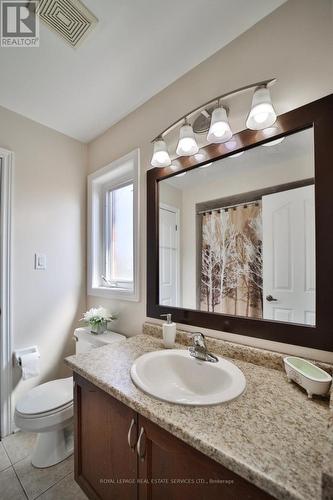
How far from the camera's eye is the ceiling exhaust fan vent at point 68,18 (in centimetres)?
94

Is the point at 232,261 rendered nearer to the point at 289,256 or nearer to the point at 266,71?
the point at 289,256

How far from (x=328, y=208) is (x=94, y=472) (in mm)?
1465

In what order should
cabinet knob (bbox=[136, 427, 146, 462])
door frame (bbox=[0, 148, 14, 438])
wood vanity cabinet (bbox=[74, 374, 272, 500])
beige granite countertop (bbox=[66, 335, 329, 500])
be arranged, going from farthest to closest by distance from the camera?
door frame (bbox=[0, 148, 14, 438]), cabinet knob (bbox=[136, 427, 146, 462]), wood vanity cabinet (bbox=[74, 374, 272, 500]), beige granite countertop (bbox=[66, 335, 329, 500])

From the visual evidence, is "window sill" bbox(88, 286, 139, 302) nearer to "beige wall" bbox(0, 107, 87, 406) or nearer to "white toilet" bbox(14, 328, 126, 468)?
"beige wall" bbox(0, 107, 87, 406)

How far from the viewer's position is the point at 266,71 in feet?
3.28

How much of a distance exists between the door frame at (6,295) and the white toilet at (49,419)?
1.02 feet

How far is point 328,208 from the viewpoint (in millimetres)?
816

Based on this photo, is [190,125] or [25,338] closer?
[190,125]

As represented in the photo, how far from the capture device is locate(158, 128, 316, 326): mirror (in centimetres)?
89

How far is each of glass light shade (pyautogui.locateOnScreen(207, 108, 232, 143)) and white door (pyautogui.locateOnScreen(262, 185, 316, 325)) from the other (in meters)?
0.36

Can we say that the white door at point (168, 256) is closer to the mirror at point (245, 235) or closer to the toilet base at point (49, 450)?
the mirror at point (245, 235)

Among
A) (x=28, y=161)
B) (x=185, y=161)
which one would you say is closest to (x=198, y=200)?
(x=185, y=161)

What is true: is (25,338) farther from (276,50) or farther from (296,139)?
(276,50)

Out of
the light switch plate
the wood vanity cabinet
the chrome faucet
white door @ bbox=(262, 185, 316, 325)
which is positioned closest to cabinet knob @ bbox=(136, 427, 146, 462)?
the wood vanity cabinet
